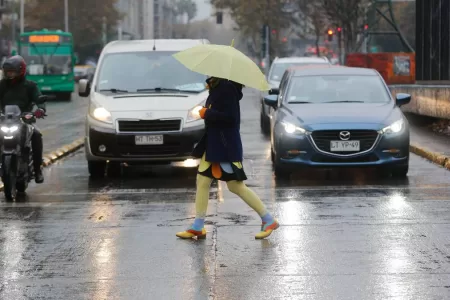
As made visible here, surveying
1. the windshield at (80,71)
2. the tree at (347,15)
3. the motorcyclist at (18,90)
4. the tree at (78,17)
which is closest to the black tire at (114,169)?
the motorcyclist at (18,90)

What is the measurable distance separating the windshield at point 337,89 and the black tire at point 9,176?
4.66 metres

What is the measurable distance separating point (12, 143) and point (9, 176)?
14.7 inches

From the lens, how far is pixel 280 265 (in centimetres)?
846

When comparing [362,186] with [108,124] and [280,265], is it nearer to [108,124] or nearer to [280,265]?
[108,124]

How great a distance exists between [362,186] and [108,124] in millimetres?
3532

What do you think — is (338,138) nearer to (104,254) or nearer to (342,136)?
(342,136)

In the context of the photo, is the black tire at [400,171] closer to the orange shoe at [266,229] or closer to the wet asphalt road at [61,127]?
the orange shoe at [266,229]

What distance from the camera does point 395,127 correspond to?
14742mm

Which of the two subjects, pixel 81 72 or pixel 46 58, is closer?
pixel 46 58

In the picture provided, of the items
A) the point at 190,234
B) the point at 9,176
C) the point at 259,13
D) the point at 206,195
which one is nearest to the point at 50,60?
the point at 9,176

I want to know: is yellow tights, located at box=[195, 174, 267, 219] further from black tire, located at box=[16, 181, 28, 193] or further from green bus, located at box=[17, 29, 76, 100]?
green bus, located at box=[17, 29, 76, 100]

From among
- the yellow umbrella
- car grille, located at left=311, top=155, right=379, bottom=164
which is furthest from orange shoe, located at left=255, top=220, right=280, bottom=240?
car grille, located at left=311, top=155, right=379, bottom=164

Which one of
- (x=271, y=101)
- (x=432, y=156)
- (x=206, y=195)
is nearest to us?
(x=206, y=195)

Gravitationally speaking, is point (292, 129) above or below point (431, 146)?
above
